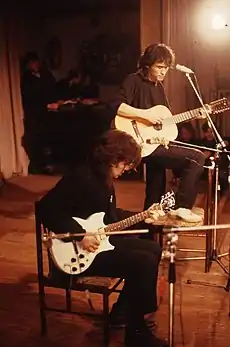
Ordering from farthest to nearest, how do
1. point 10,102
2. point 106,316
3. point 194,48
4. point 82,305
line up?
point 10,102, point 194,48, point 82,305, point 106,316

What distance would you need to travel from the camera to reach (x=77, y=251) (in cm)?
236

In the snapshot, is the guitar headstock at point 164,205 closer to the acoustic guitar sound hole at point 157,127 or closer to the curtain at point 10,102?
the acoustic guitar sound hole at point 157,127

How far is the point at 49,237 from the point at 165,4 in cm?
300

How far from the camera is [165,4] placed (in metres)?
4.71

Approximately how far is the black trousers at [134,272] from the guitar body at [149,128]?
0.93 metres

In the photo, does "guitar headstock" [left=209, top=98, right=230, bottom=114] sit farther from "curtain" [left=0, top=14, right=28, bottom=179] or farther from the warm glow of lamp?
"curtain" [left=0, top=14, right=28, bottom=179]

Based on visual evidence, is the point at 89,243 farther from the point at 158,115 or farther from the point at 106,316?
the point at 158,115

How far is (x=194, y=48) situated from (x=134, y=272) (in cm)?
300

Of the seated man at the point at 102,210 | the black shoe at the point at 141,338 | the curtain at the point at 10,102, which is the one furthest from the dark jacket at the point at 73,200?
the curtain at the point at 10,102

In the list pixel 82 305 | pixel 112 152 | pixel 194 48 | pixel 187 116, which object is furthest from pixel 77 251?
pixel 194 48

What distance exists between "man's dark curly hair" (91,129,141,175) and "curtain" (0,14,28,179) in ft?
9.83

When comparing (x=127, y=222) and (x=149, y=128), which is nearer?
(x=127, y=222)

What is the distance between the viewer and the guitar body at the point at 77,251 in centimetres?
236

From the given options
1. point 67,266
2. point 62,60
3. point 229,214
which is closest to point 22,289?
point 67,266
